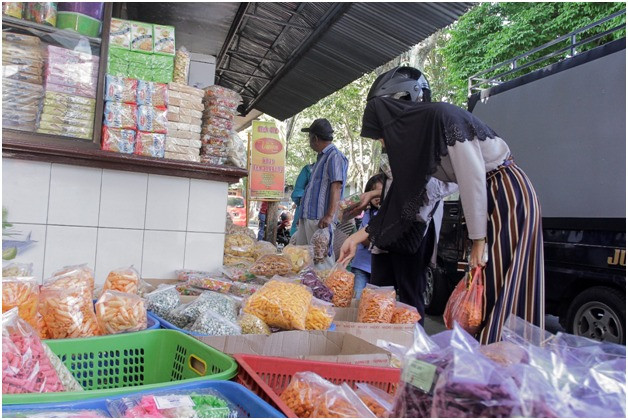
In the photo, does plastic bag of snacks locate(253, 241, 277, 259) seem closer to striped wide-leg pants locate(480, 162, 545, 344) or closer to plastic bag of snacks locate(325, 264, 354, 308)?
plastic bag of snacks locate(325, 264, 354, 308)

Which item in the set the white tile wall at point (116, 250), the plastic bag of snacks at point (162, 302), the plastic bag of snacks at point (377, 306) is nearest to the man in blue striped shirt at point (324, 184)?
the white tile wall at point (116, 250)

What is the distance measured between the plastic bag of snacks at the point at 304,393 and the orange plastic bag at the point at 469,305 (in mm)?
1112

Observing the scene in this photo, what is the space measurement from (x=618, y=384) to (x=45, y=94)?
3077mm

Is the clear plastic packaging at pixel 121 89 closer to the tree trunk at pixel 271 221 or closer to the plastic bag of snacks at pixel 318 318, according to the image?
the plastic bag of snacks at pixel 318 318

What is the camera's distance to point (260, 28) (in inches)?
215

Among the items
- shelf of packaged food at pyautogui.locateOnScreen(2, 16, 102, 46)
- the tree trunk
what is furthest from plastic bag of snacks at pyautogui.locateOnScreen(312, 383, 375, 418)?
the tree trunk

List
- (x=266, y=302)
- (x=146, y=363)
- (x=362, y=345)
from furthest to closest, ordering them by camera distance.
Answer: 1. (x=266, y=302)
2. (x=362, y=345)
3. (x=146, y=363)

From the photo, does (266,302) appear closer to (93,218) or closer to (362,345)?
(362,345)

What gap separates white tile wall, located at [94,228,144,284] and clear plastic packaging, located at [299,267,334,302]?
1.10 meters

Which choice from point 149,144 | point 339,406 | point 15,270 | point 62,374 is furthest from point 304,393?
point 149,144

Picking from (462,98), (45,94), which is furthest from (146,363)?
(462,98)

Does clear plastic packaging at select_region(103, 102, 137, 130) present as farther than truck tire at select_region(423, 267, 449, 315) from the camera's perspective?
No

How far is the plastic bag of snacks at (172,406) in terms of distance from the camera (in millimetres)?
1035

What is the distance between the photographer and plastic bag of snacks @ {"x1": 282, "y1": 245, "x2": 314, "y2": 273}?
366cm
